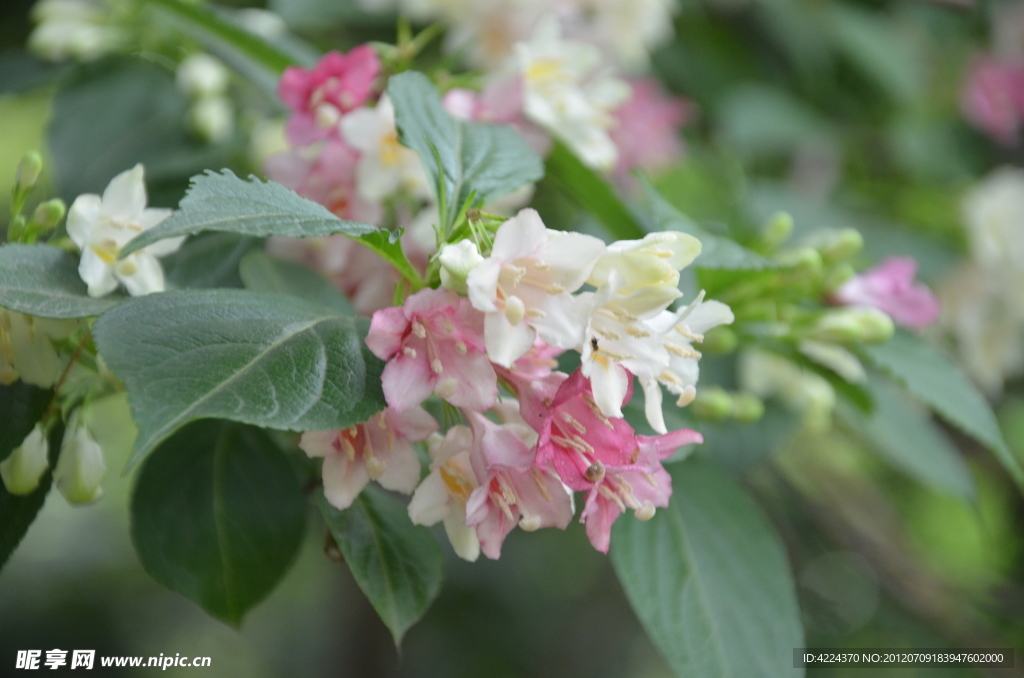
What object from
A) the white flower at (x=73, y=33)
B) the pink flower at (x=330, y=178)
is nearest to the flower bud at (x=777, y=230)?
the pink flower at (x=330, y=178)

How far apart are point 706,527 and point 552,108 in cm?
47

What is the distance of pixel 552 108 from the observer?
81 cm

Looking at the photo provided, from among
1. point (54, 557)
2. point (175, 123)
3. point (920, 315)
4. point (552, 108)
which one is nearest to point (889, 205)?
point (920, 315)

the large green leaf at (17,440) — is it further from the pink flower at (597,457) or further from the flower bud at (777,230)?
the flower bud at (777,230)

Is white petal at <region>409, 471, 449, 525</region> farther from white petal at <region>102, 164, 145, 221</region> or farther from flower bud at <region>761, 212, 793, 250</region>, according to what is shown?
flower bud at <region>761, 212, 793, 250</region>

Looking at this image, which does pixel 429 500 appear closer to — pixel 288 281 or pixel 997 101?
pixel 288 281

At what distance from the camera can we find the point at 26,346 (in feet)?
1.68

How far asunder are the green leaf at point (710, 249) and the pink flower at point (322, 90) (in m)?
0.30

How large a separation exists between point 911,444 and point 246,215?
1.00 meters

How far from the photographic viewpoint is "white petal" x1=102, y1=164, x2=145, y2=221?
1.80 ft

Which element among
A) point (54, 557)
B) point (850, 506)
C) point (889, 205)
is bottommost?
point (54, 557)

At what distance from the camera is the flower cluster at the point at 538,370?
44 cm

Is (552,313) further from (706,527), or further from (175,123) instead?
(175,123)

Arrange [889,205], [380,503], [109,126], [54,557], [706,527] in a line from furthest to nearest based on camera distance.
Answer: [54,557] → [889,205] → [109,126] → [706,527] → [380,503]
